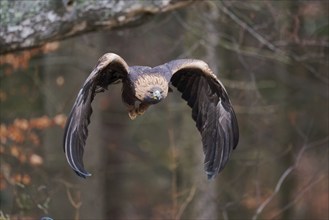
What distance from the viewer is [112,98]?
1848cm

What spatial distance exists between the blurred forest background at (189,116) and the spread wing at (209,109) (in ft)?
3.41

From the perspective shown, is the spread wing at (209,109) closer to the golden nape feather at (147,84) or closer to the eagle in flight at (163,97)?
the eagle in flight at (163,97)

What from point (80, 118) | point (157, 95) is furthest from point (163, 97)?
point (80, 118)

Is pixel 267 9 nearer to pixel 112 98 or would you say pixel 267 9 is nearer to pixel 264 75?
pixel 264 75

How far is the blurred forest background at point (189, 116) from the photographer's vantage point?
11164mm

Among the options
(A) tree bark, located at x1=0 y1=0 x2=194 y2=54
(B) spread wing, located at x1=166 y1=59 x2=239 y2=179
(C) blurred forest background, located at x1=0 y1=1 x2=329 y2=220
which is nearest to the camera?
(B) spread wing, located at x1=166 y1=59 x2=239 y2=179

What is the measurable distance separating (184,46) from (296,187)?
13.7 feet

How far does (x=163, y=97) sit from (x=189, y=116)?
566 cm

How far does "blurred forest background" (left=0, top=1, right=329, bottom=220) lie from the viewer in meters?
11.2

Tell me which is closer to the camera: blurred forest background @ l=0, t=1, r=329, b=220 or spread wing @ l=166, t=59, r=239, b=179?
spread wing @ l=166, t=59, r=239, b=179

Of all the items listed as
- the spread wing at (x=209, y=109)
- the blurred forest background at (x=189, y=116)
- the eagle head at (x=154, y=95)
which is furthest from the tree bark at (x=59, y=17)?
the eagle head at (x=154, y=95)

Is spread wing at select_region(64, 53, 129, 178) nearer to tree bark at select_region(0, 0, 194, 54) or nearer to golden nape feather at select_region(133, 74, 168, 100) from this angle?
golden nape feather at select_region(133, 74, 168, 100)

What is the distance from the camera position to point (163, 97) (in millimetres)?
7605

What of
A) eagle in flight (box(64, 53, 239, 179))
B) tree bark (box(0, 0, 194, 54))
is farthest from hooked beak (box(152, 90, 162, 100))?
tree bark (box(0, 0, 194, 54))
